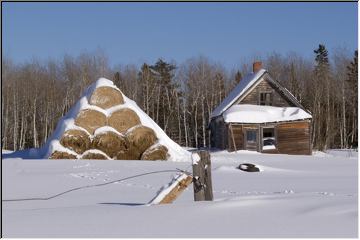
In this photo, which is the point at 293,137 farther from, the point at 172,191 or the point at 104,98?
the point at 172,191

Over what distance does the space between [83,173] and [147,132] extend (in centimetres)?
523

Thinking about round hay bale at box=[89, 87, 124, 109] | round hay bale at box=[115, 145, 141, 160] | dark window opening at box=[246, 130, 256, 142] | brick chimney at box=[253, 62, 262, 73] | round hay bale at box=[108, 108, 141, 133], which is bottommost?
round hay bale at box=[115, 145, 141, 160]

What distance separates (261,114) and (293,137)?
2509 mm

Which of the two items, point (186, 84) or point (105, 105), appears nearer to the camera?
point (105, 105)

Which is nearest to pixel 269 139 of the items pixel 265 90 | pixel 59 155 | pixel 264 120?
pixel 264 120

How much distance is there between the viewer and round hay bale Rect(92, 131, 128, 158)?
71.3 feet

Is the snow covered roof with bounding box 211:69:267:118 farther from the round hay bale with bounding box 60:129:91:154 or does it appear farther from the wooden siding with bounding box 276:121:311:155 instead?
the round hay bale with bounding box 60:129:91:154

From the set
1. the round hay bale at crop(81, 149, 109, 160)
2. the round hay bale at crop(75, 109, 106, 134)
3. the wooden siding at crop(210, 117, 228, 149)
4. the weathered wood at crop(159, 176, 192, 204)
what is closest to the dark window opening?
the wooden siding at crop(210, 117, 228, 149)

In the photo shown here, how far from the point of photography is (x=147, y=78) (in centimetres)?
5225

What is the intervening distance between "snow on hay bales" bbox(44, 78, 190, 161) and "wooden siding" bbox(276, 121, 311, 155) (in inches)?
471

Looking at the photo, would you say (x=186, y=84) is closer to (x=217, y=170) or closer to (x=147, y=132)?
(x=147, y=132)

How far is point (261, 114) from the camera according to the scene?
32.2 meters

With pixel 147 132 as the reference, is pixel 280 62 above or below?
above

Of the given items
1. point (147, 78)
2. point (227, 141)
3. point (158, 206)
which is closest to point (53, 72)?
point (147, 78)
